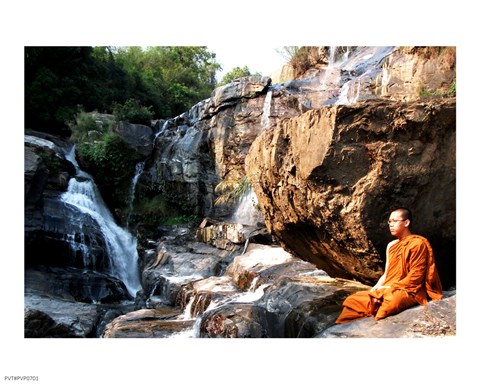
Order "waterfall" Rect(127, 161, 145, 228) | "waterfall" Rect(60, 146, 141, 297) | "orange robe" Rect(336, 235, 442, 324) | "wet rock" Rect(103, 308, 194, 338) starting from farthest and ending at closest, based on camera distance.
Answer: "waterfall" Rect(127, 161, 145, 228), "waterfall" Rect(60, 146, 141, 297), "wet rock" Rect(103, 308, 194, 338), "orange robe" Rect(336, 235, 442, 324)

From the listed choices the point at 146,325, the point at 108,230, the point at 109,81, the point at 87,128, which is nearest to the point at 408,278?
the point at 146,325

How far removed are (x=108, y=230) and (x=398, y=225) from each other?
8.48 metres

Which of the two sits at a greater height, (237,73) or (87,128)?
(237,73)

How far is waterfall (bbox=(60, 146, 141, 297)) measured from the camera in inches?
390

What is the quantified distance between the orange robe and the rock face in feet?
0.57

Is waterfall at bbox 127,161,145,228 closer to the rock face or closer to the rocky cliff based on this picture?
the rocky cliff

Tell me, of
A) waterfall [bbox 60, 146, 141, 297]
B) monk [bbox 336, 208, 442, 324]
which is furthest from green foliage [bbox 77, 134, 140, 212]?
monk [bbox 336, 208, 442, 324]

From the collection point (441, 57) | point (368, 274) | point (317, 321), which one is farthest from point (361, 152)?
point (441, 57)

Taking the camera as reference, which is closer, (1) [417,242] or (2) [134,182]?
(1) [417,242]

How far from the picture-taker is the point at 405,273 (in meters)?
3.54

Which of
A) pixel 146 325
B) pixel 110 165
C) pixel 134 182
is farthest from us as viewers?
pixel 134 182

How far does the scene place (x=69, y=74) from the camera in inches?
543

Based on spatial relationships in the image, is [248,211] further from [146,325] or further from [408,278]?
[408,278]

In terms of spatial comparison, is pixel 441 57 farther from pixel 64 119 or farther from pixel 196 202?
pixel 64 119
